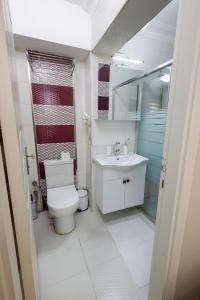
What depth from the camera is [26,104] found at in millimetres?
1944

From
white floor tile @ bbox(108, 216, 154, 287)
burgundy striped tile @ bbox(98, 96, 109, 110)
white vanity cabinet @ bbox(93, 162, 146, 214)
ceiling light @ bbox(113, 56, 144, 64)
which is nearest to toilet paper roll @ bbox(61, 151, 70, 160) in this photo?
white vanity cabinet @ bbox(93, 162, 146, 214)

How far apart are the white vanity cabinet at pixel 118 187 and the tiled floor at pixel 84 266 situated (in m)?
0.31

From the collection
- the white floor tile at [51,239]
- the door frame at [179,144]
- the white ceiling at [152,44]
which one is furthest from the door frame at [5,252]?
the white ceiling at [152,44]

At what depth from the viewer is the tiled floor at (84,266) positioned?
3.98ft

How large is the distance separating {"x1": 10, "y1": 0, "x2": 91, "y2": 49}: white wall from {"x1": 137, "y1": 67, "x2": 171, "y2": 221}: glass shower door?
0.99 meters

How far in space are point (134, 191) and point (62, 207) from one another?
3.19 feet

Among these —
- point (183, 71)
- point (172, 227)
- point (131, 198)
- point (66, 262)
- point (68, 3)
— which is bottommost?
point (66, 262)

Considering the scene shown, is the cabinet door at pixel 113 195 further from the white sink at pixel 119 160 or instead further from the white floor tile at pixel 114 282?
the white floor tile at pixel 114 282

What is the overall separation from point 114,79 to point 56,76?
793 millimetres

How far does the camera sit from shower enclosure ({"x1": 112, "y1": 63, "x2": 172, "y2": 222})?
1.94m

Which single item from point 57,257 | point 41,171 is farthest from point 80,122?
point 57,257

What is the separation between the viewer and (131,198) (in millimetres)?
2025

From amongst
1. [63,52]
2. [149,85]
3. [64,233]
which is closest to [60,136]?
[63,52]

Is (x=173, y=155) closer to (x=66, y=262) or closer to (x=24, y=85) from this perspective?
(x=66, y=262)
